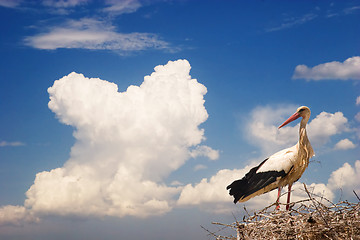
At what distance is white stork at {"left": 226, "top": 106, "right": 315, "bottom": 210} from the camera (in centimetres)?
938

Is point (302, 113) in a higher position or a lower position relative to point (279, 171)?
higher

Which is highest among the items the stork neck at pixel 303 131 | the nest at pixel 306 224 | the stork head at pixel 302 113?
the stork head at pixel 302 113

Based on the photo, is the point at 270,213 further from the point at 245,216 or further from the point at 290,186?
the point at 290,186

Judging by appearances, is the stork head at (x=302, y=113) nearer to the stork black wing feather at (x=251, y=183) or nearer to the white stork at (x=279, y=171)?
the white stork at (x=279, y=171)

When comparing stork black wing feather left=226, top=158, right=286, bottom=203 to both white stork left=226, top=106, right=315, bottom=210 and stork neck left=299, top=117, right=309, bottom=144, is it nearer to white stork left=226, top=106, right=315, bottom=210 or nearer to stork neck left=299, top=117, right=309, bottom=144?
white stork left=226, top=106, right=315, bottom=210

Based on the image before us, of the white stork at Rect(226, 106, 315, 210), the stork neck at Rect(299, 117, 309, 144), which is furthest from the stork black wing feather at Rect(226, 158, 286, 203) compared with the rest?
the stork neck at Rect(299, 117, 309, 144)

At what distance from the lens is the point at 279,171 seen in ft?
30.8

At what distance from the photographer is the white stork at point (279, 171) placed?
9.38 metres

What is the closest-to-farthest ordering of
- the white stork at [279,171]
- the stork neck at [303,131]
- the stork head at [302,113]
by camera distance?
the white stork at [279,171] → the stork neck at [303,131] → the stork head at [302,113]

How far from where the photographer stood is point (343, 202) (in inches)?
244

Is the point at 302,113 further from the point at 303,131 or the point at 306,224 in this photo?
the point at 306,224

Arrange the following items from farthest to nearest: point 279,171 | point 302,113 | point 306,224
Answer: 1. point 302,113
2. point 279,171
3. point 306,224

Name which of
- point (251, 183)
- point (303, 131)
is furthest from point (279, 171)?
point (303, 131)

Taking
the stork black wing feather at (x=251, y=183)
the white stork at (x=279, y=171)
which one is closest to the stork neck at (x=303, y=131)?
the white stork at (x=279, y=171)
